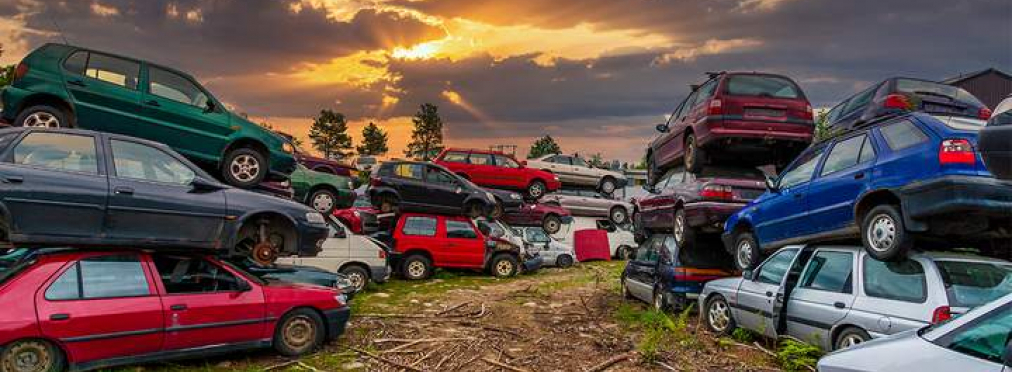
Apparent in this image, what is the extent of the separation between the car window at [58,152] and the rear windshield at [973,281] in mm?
8058

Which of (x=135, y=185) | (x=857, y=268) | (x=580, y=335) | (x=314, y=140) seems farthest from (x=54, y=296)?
(x=314, y=140)

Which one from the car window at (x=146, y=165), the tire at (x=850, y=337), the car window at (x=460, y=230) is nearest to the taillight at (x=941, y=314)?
the tire at (x=850, y=337)

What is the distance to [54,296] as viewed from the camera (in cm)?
610

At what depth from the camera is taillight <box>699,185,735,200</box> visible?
10469 mm

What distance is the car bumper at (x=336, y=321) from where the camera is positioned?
7.90 m

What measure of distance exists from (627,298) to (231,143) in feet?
25.3

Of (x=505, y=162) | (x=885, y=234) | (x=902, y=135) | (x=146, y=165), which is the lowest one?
(x=885, y=234)

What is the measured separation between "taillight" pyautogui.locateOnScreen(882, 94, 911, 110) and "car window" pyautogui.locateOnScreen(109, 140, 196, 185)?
10.2 m

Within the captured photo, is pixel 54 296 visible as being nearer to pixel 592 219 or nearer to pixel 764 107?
pixel 764 107

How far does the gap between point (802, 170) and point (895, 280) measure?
260 centimetres

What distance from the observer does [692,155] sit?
451 inches

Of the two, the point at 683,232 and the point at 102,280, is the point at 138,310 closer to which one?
the point at 102,280

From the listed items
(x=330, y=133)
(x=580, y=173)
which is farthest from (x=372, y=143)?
(x=580, y=173)

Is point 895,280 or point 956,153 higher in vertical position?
point 956,153
